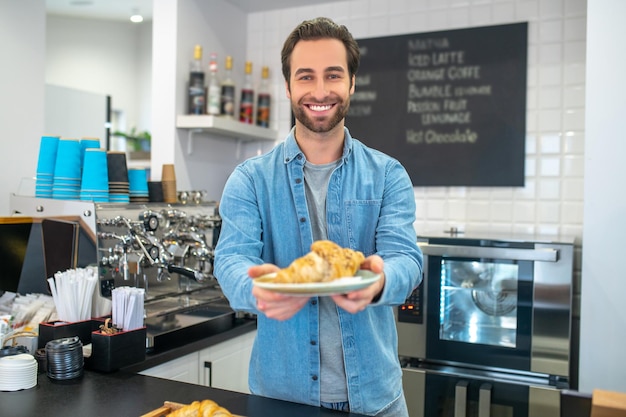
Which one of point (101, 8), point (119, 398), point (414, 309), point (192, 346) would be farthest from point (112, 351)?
point (101, 8)

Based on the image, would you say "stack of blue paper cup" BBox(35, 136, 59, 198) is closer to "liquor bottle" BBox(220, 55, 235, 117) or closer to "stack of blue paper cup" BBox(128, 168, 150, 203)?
"stack of blue paper cup" BBox(128, 168, 150, 203)

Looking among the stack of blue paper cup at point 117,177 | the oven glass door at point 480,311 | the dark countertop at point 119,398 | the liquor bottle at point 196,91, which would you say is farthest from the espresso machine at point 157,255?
the oven glass door at point 480,311

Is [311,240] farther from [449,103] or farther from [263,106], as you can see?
[263,106]

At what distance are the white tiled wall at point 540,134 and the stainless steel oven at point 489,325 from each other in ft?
1.70

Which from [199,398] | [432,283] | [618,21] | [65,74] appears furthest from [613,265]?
[65,74]

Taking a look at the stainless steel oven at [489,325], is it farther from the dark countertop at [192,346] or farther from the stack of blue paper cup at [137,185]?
the stack of blue paper cup at [137,185]

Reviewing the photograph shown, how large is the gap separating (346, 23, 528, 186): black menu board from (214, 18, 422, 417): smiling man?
1543mm

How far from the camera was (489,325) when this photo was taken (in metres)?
2.46

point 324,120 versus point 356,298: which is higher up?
point 324,120

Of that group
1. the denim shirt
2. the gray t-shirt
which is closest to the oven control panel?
the denim shirt

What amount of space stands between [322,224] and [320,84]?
1.16 feet

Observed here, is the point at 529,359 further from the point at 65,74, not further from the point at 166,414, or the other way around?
the point at 65,74

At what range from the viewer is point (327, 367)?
1475 mm

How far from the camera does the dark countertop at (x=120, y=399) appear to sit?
1.41m
